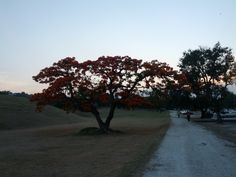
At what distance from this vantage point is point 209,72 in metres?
70.6

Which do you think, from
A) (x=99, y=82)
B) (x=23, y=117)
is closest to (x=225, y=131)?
(x=99, y=82)

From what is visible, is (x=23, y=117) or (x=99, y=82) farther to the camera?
(x=23, y=117)

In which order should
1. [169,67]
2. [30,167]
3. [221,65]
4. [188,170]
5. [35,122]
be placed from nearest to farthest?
[188,170], [30,167], [169,67], [35,122], [221,65]

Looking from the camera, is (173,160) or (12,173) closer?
(12,173)

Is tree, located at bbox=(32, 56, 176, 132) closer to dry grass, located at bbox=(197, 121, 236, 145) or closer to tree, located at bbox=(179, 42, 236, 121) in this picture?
dry grass, located at bbox=(197, 121, 236, 145)

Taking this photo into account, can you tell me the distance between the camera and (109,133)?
128 ft

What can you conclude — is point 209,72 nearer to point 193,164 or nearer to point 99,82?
point 99,82

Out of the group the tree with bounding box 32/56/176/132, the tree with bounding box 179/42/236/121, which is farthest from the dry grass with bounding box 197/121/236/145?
the tree with bounding box 179/42/236/121

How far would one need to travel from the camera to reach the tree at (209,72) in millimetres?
69500

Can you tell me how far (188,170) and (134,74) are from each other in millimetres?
26215

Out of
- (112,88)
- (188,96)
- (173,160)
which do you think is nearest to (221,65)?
(188,96)

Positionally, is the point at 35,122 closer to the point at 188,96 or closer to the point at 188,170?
the point at 188,96

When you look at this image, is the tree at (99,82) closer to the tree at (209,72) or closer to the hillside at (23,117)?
A: the hillside at (23,117)

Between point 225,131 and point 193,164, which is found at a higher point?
point 225,131
